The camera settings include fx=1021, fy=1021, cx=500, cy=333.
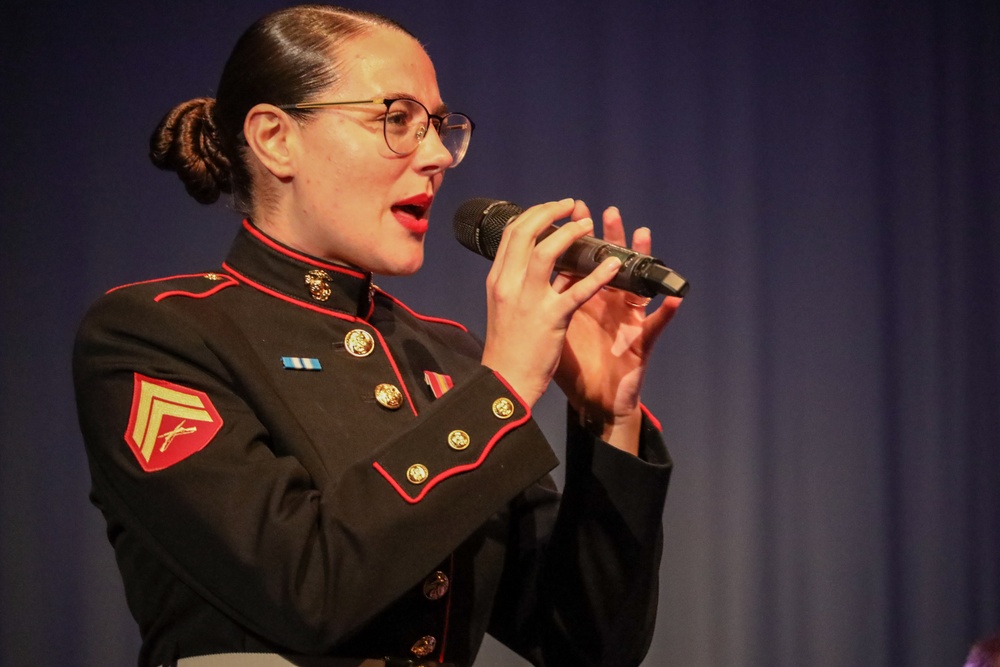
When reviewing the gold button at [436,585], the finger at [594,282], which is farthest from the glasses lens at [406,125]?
the gold button at [436,585]

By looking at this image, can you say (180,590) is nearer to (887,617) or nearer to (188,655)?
(188,655)

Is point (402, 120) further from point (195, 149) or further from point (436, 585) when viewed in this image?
point (436, 585)

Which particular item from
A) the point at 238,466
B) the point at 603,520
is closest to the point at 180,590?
the point at 238,466

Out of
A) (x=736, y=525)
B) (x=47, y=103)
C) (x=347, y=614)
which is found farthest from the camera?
(x=736, y=525)

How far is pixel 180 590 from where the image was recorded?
41.0 inches

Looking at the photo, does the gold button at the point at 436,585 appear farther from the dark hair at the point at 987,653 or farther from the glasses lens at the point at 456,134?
the dark hair at the point at 987,653

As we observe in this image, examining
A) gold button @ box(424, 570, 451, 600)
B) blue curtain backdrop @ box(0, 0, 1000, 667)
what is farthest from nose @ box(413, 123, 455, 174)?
blue curtain backdrop @ box(0, 0, 1000, 667)

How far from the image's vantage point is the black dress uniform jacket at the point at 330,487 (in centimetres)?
94

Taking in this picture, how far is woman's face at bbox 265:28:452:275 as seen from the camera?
118 centimetres

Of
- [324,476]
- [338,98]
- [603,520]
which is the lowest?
[603,520]

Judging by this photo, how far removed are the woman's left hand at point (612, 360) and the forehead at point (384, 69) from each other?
28cm

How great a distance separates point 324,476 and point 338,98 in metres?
0.45

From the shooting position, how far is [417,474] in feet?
3.16

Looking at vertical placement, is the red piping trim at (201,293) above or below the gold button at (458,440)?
above
